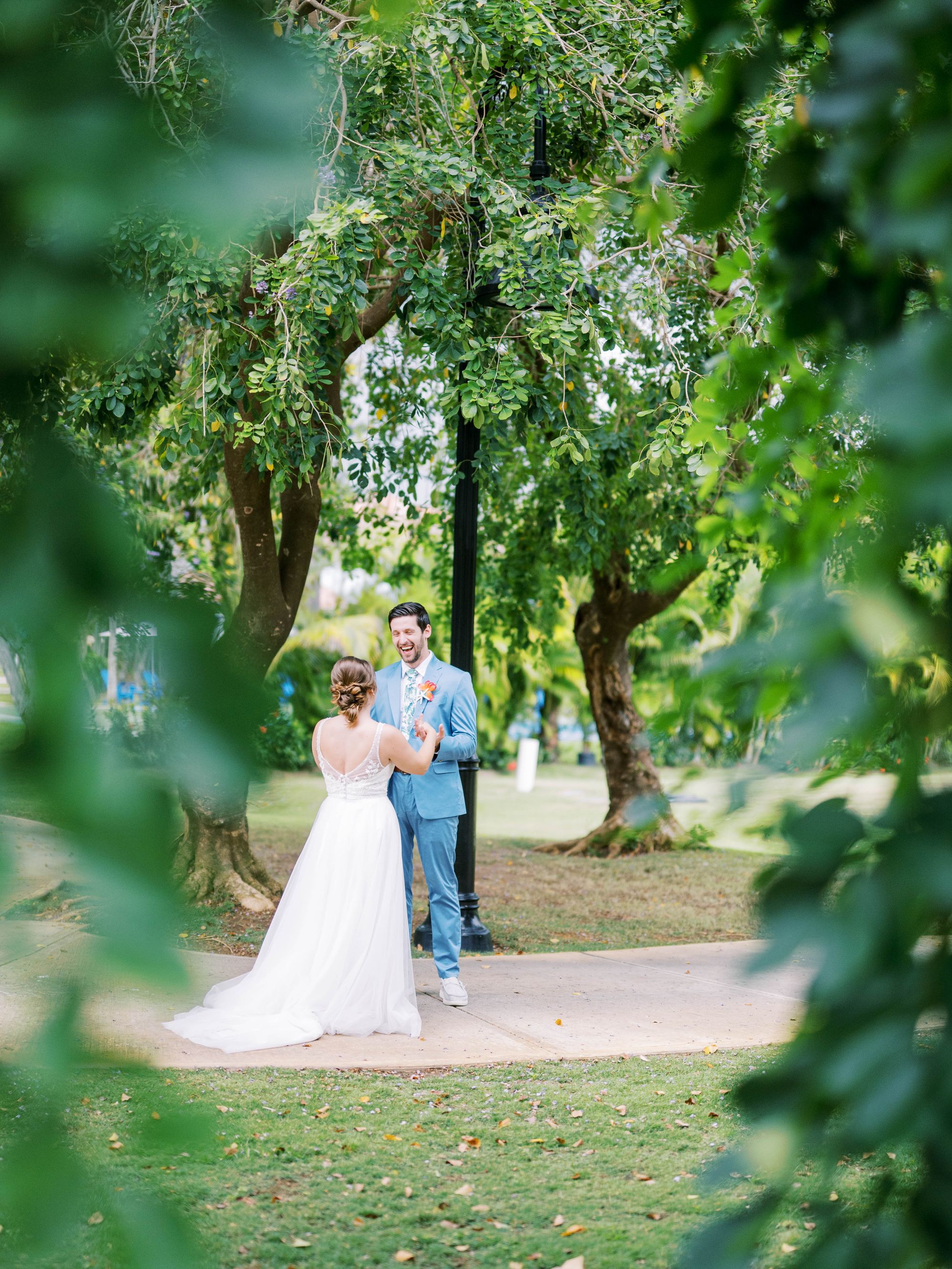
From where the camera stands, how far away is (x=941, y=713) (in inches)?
37.7

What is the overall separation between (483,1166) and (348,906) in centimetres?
230

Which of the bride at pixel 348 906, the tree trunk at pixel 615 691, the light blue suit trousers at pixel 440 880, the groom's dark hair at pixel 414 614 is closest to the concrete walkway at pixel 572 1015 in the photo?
the bride at pixel 348 906

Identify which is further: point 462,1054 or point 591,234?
point 591,234

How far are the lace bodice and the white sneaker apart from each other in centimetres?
112

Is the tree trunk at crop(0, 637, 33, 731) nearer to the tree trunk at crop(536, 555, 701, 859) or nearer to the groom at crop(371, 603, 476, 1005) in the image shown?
the groom at crop(371, 603, 476, 1005)

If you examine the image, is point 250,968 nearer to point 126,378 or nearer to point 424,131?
point 126,378

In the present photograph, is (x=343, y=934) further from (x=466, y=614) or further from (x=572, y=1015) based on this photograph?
(x=466, y=614)

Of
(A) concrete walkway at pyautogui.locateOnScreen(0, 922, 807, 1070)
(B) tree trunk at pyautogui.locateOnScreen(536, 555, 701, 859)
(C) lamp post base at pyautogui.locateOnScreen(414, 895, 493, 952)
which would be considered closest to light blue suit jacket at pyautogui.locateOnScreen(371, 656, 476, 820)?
(A) concrete walkway at pyautogui.locateOnScreen(0, 922, 807, 1070)

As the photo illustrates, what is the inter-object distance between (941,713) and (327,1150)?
418 centimetres

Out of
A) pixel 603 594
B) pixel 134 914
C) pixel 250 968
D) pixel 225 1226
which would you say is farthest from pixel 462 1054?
pixel 603 594

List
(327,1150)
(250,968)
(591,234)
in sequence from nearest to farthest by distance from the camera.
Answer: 1. (327,1150)
2. (250,968)
3. (591,234)

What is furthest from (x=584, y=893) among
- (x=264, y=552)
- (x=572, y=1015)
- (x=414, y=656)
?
(x=414, y=656)

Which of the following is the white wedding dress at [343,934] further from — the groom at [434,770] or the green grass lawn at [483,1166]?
the green grass lawn at [483,1166]

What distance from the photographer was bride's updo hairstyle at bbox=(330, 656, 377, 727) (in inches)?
265
